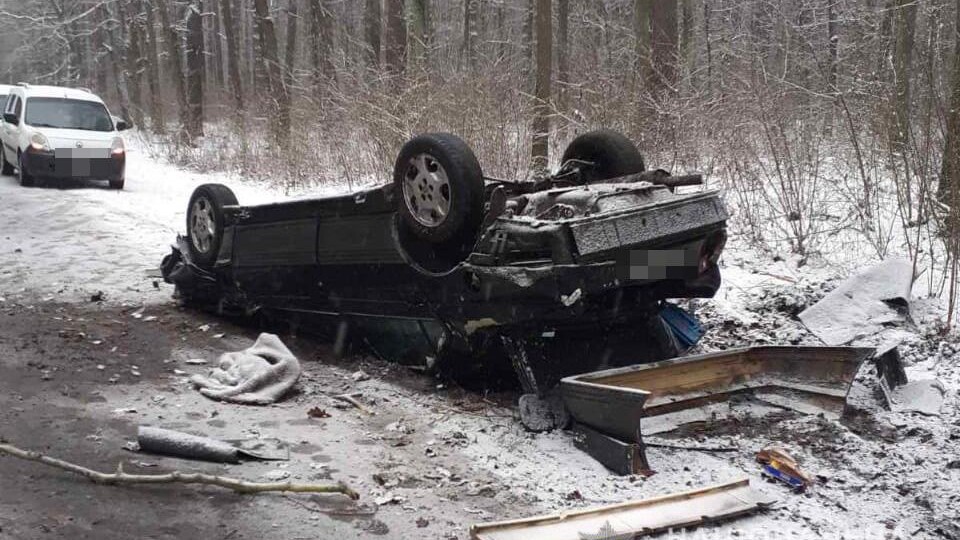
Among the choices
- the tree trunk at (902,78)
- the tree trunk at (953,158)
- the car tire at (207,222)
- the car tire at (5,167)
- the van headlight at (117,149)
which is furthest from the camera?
the car tire at (5,167)

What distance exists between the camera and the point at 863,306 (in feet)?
19.2

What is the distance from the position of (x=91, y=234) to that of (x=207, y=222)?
428cm

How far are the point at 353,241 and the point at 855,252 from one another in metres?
4.56

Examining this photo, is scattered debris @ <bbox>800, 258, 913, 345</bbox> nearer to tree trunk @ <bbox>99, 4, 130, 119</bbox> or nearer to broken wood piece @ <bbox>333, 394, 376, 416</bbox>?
broken wood piece @ <bbox>333, 394, 376, 416</bbox>

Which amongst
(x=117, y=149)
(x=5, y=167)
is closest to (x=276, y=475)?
(x=117, y=149)

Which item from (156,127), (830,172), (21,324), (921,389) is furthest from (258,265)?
(156,127)

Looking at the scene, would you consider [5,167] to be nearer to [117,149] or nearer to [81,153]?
[81,153]

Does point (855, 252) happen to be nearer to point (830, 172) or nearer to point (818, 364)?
point (830, 172)

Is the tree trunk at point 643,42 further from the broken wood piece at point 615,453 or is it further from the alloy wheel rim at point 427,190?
the broken wood piece at point 615,453

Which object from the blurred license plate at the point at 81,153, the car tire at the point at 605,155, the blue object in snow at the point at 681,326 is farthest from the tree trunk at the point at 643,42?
the blurred license plate at the point at 81,153

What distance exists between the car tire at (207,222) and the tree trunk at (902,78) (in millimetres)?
5506

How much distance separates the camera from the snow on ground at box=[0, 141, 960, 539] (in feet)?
12.2

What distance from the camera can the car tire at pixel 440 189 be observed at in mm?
4891

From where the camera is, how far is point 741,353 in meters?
5.14
